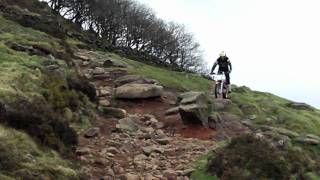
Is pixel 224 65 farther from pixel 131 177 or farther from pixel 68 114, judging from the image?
pixel 131 177

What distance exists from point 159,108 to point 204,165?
8513mm

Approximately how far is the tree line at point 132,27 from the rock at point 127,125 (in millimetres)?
33391

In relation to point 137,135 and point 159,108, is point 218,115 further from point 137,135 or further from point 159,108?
point 137,135

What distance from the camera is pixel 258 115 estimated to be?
2689 cm

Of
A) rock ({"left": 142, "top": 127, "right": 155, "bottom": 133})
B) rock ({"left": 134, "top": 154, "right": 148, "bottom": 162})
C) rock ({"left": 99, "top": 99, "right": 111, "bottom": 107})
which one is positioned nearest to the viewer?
rock ({"left": 134, "top": 154, "right": 148, "bottom": 162})

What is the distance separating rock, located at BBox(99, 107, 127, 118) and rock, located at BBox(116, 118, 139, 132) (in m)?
0.74

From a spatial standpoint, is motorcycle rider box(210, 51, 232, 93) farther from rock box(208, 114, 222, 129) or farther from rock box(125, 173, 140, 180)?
rock box(125, 173, 140, 180)

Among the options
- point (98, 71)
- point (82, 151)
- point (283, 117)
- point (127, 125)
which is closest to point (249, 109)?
point (283, 117)

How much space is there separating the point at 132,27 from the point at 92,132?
47.7 metres

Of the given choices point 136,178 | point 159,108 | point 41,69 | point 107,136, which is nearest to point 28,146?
point 136,178

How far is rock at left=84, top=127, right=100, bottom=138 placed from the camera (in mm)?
18188

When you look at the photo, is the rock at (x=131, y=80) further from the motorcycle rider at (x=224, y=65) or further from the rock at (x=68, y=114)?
the rock at (x=68, y=114)

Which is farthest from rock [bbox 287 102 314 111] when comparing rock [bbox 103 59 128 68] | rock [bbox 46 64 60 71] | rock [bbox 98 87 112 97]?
rock [bbox 46 64 60 71]

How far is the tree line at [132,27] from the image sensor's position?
200 ft
